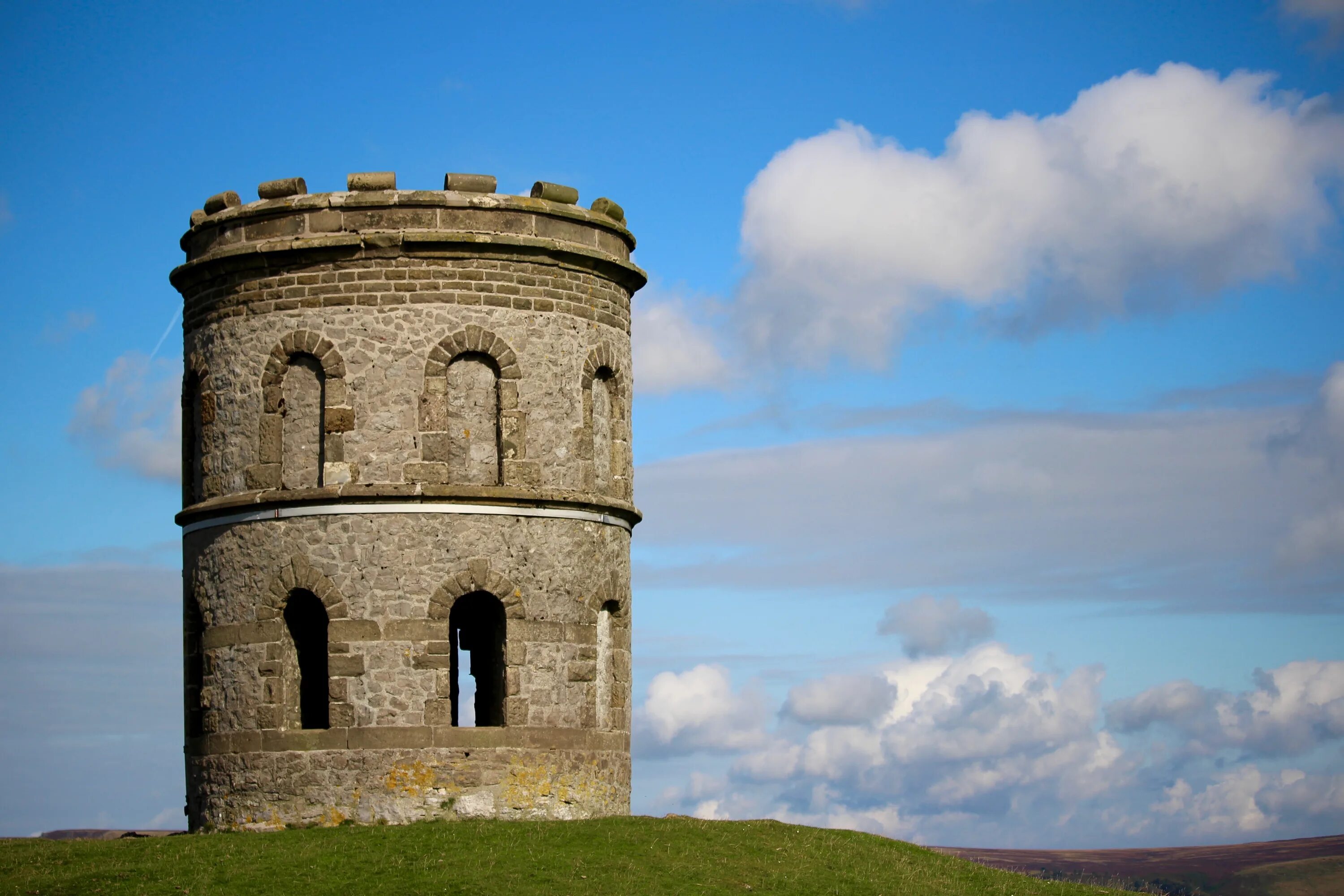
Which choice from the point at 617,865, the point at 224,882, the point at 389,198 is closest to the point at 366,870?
the point at 224,882

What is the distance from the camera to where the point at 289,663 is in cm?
2483

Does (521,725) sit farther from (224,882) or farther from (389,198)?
(389,198)

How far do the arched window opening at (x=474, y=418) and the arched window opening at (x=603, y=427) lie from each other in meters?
1.60

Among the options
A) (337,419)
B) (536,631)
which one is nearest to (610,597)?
(536,631)

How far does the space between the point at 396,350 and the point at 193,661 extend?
5.46m

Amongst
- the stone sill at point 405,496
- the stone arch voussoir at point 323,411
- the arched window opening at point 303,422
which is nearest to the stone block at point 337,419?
the stone arch voussoir at point 323,411

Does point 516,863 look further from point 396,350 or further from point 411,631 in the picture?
point 396,350

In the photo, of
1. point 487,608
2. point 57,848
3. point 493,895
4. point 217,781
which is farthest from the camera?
point 487,608

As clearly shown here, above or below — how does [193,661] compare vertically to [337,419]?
below

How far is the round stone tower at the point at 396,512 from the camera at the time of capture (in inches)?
956

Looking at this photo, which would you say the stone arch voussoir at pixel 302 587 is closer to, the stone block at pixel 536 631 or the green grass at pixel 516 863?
the stone block at pixel 536 631

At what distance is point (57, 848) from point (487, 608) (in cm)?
695

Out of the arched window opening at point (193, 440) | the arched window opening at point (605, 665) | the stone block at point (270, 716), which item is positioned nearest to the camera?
the stone block at point (270, 716)

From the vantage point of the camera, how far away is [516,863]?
69.7 feet
